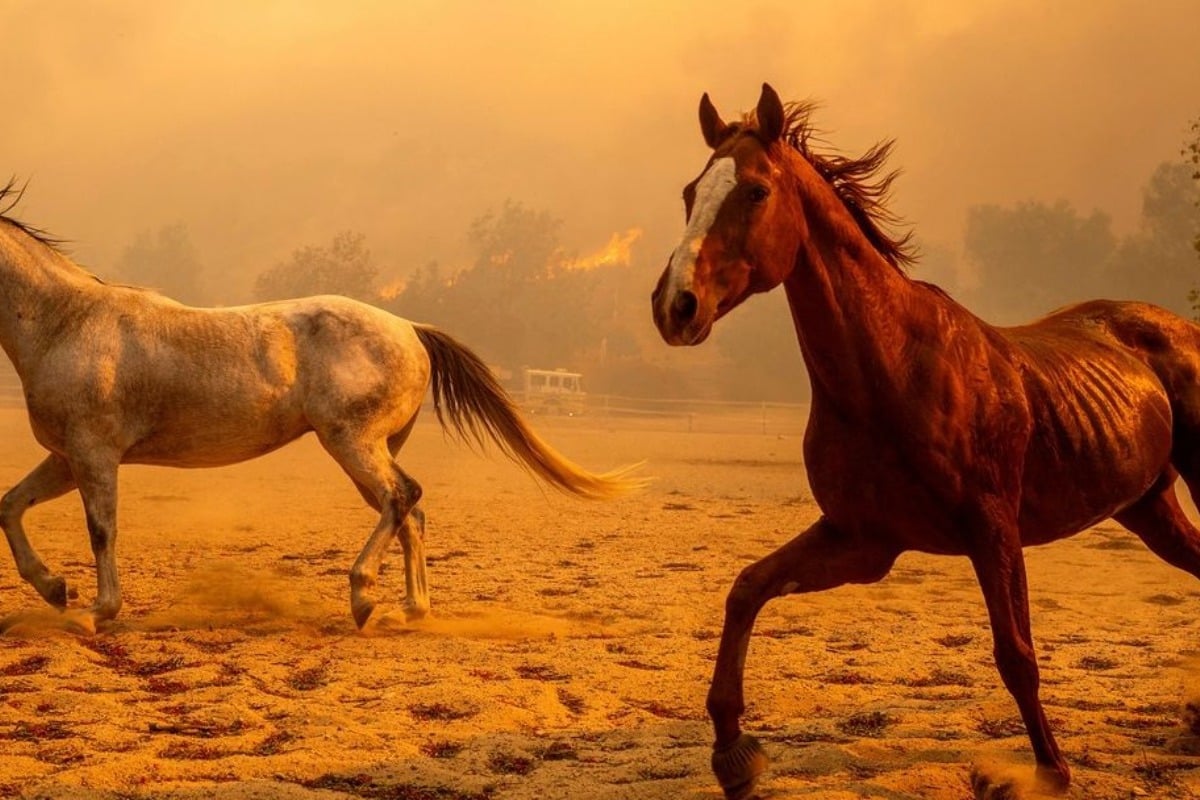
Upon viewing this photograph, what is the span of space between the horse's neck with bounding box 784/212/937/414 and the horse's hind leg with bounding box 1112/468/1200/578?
4.55ft

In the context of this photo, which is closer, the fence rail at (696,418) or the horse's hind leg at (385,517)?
the horse's hind leg at (385,517)

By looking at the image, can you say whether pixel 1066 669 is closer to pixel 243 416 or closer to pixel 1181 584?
pixel 1181 584

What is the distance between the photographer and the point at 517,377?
54.3 meters

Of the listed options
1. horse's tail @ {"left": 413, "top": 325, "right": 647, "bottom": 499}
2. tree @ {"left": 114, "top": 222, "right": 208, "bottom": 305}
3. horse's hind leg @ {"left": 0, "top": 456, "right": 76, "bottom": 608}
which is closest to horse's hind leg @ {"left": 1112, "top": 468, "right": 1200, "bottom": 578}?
horse's tail @ {"left": 413, "top": 325, "right": 647, "bottom": 499}

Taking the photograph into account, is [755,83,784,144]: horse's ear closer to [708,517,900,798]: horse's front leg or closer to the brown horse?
the brown horse

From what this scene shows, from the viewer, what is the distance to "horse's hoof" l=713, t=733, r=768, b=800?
307cm

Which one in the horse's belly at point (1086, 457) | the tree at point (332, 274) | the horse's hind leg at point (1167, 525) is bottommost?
the horse's hind leg at point (1167, 525)

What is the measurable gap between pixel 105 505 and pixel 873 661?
142 inches

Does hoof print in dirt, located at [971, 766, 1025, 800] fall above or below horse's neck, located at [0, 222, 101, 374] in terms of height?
below

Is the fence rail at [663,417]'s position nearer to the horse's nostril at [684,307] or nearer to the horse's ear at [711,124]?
the horse's ear at [711,124]

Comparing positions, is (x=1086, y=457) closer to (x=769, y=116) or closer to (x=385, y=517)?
(x=769, y=116)

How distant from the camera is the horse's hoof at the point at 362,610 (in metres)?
5.46

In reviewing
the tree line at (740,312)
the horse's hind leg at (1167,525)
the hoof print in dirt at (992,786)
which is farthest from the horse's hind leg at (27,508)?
the tree line at (740,312)

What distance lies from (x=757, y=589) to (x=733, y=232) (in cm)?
103
